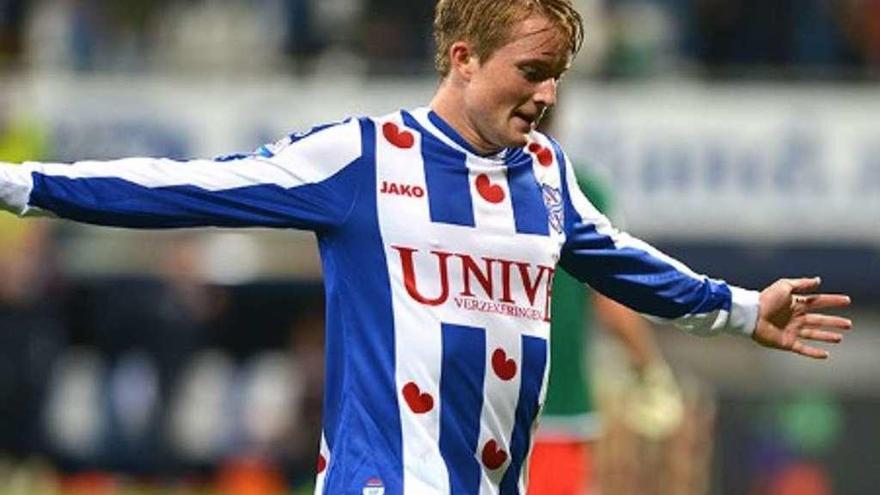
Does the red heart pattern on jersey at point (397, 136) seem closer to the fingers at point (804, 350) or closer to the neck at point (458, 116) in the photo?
the neck at point (458, 116)

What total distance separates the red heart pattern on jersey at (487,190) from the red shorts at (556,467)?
123 inches

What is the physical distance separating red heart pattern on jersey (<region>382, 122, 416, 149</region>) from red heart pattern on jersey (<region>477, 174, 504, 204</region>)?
177 mm

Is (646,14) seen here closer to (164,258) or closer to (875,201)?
(875,201)

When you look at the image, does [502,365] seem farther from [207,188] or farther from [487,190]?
[207,188]

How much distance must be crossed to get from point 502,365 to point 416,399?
0.23 meters

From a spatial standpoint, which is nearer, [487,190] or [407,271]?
[407,271]

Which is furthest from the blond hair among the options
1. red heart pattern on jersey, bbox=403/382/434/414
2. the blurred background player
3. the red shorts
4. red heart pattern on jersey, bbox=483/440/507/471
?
the red shorts

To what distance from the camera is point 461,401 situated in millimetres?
5645

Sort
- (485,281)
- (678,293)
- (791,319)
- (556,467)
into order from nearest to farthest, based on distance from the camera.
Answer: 1. (485,281)
2. (678,293)
3. (791,319)
4. (556,467)

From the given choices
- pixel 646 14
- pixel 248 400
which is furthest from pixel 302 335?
pixel 646 14

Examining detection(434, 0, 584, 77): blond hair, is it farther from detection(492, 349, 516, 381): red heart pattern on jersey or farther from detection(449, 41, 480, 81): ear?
detection(492, 349, 516, 381): red heart pattern on jersey

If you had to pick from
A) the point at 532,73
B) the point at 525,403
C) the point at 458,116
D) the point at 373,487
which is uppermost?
the point at 532,73

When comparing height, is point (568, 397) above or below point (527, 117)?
below

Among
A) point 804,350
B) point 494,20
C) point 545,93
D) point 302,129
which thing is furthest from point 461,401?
point 302,129
